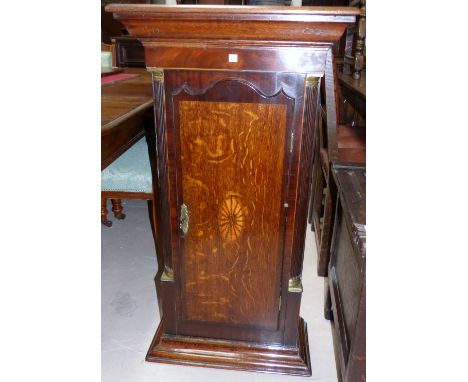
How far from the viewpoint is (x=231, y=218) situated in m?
1.24

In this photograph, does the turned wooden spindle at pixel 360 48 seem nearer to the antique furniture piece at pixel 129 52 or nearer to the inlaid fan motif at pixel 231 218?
the antique furniture piece at pixel 129 52

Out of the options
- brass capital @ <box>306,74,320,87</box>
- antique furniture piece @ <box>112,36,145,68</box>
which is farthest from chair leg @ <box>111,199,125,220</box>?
brass capital @ <box>306,74,320,87</box>

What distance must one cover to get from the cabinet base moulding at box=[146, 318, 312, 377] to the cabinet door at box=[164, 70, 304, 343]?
0.12 feet

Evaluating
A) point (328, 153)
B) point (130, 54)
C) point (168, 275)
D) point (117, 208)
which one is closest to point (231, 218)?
point (168, 275)

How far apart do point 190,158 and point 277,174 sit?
0.26 metres

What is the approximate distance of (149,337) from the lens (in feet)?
5.23

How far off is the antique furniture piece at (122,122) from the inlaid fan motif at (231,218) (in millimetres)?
445

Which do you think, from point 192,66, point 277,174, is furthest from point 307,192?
point 192,66

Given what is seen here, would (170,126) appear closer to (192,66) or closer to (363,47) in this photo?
(192,66)

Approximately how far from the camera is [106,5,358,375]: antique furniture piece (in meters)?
1.01

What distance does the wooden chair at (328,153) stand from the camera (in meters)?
1.73

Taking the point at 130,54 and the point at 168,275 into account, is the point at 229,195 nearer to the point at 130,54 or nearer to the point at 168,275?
Answer: the point at 168,275

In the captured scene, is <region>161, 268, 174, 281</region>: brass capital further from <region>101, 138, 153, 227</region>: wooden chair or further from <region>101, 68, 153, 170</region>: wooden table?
<region>101, 138, 153, 227</region>: wooden chair

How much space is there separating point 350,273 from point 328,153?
69cm
